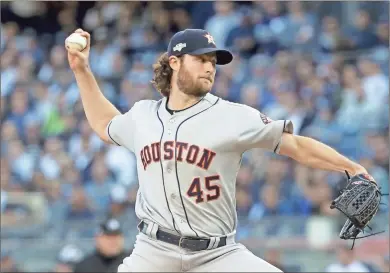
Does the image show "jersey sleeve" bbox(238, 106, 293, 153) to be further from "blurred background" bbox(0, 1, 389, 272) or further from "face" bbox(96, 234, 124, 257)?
"blurred background" bbox(0, 1, 389, 272)

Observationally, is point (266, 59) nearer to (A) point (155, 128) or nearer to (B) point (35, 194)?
(B) point (35, 194)

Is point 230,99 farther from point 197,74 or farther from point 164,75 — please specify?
point 197,74

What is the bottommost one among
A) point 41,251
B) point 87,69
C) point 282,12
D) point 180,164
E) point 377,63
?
point 41,251

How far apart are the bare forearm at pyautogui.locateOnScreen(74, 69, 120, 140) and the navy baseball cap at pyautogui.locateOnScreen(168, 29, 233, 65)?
575 mm

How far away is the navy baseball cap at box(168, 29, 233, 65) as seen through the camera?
13.2ft

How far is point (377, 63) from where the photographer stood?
9648 millimetres

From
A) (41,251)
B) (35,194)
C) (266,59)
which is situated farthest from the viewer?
(266,59)

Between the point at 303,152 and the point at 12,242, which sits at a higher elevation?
the point at 303,152

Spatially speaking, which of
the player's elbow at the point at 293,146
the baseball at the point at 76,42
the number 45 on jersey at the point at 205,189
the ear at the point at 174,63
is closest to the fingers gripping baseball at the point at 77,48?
the baseball at the point at 76,42

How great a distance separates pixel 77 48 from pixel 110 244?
2.82 metres

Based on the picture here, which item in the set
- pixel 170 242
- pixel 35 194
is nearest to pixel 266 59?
pixel 35 194

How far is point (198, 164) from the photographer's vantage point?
390 cm

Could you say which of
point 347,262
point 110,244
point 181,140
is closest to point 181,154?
point 181,140

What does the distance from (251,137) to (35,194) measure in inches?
227
